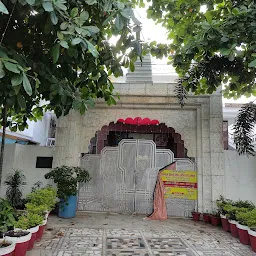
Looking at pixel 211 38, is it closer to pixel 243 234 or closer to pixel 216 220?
pixel 243 234

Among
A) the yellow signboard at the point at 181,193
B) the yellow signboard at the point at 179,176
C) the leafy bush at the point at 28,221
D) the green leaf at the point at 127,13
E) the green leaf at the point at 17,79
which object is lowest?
the leafy bush at the point at 28,221

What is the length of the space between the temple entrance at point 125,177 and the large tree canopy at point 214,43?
5.85 feet

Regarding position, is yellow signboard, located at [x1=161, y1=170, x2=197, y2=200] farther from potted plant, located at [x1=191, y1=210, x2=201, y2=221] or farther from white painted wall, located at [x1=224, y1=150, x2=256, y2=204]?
white painted wall, located at [x1=224, y1=150, x2=256, y2=204]

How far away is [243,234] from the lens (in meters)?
3.88

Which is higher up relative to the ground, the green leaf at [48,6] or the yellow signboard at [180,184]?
the green leaf at [48,6]

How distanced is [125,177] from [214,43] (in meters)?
3.88

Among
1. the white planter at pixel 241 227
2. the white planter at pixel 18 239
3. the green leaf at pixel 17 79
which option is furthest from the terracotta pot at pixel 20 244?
the white planter at pixel 241 227

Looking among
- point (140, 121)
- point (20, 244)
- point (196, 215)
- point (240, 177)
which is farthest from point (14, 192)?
point (240, 177)

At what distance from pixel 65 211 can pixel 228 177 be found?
12.2ft

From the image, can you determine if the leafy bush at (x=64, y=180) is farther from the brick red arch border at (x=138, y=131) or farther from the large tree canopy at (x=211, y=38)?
the large tree canopy at (x=211, y=38)

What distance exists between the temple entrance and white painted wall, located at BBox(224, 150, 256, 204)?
0.86 metres

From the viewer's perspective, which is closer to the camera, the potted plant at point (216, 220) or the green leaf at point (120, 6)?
the green leaf at point (120, 6)

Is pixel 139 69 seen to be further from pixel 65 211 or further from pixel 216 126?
pixel 65 211

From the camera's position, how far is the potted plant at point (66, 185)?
5.10 meters
